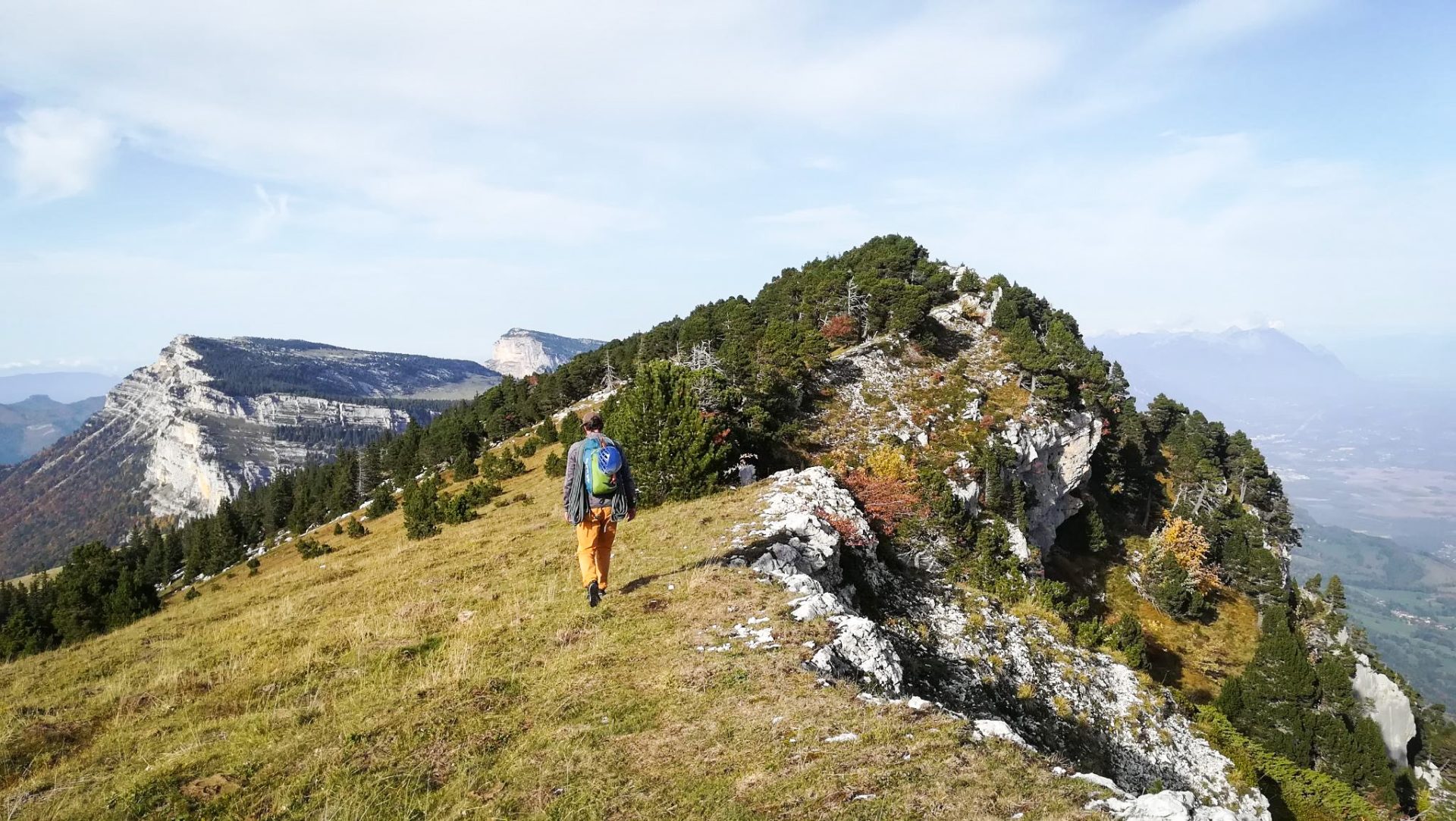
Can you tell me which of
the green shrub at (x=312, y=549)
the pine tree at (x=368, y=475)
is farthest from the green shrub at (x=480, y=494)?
the pine tree at (x=368, y=475)

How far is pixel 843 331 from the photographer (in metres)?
62.2

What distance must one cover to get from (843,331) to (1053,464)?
73.3ft

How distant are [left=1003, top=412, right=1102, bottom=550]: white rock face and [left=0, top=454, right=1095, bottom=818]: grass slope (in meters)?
41.1

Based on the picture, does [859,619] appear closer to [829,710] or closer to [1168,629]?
[829,710]

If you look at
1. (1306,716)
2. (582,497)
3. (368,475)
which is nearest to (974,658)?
(582,497)

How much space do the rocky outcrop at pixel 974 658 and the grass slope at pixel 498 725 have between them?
228 cm

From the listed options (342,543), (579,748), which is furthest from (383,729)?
(342,543)

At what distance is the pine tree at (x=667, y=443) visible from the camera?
85.2 feet

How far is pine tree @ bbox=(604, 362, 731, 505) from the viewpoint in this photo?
26.0m

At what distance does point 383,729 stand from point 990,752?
8007 millimetres

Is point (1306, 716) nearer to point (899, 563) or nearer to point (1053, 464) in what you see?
point (1053, 464)

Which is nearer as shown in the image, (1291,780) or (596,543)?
(596,543)

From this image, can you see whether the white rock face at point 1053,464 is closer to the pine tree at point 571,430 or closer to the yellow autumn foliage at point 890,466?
the yellow autumn foliage at point 890,466

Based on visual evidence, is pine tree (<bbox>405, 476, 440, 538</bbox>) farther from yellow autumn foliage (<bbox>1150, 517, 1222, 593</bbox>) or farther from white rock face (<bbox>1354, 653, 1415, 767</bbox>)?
white rock face (<bbox>1354, 653, 1415, 767</bbox>)
